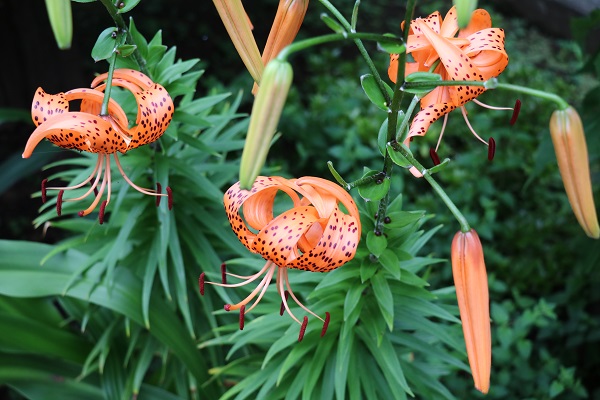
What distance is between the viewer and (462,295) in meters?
0.74

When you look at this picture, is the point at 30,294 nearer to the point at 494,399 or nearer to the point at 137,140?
the point at 137,140

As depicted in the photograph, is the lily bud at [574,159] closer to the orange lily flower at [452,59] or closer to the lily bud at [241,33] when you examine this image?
the orange lily flower at [452,59]

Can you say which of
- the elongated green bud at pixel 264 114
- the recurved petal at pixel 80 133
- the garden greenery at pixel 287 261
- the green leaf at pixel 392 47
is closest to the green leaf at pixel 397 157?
the garden greenery at pixel 287 261

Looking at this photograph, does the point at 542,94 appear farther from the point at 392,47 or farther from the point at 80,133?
the point at 80,133

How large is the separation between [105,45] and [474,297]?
56 cm

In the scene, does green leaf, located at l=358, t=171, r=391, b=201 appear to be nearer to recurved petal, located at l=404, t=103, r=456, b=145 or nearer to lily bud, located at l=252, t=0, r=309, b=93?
recurved petal, located at l=404, t=103, r=456, b=145

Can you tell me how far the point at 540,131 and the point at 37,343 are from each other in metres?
1.83

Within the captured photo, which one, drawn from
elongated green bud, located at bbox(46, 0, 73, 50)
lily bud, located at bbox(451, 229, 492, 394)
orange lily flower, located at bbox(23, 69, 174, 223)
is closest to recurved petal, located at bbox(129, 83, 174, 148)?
orange lily flower, located at bbox(23, 69, 174, 223)

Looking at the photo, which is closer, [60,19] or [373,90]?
[60,19]

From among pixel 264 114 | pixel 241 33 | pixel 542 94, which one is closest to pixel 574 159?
pixel 542 94

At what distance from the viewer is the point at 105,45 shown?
0.92 metres

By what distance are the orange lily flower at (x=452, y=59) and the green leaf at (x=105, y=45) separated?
14.4 inches

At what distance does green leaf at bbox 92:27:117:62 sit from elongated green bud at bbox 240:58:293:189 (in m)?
0.41

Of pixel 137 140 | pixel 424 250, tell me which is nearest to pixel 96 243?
pixel 137 140
